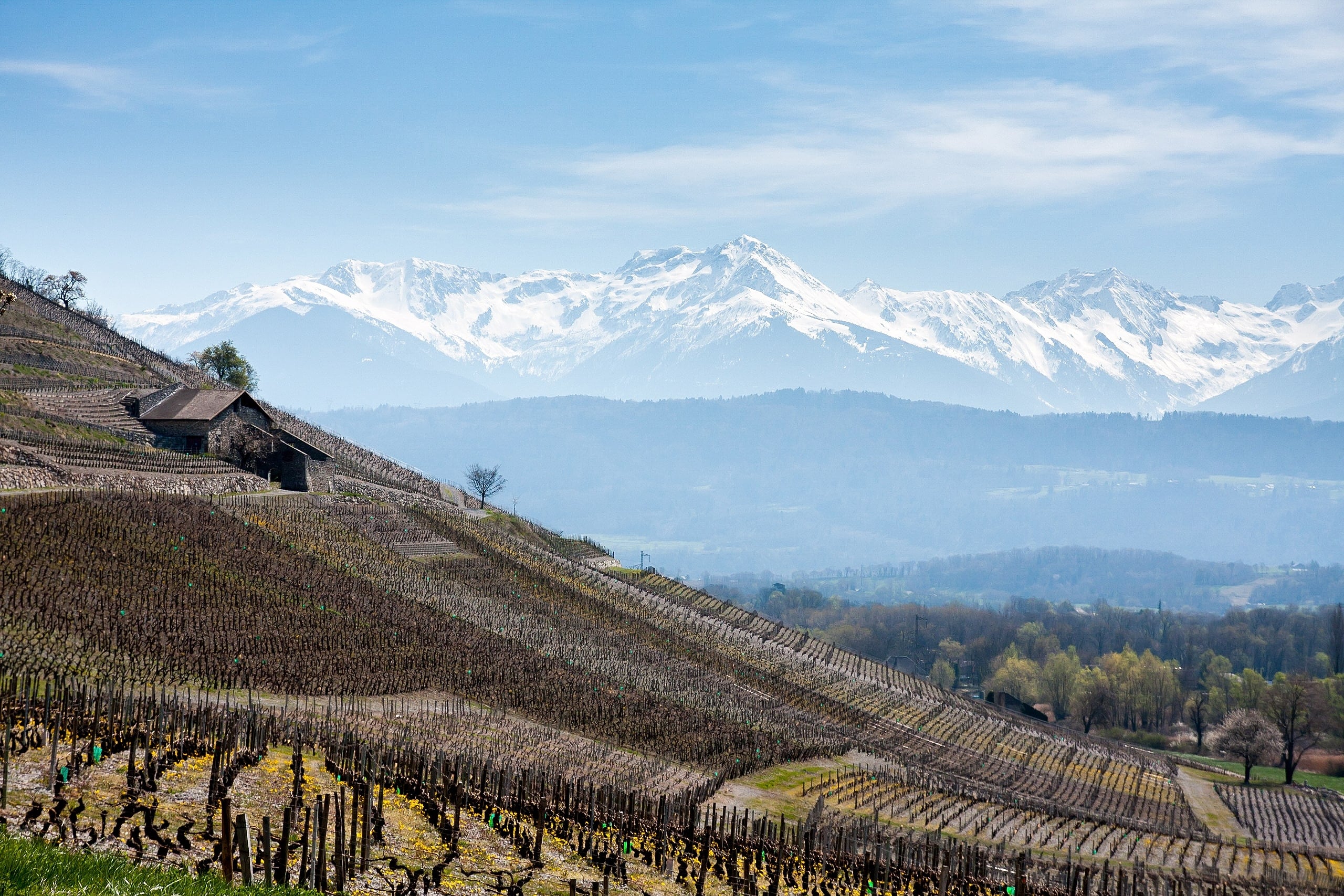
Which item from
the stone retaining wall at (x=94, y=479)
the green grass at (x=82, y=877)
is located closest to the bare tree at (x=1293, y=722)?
the stone retaining wall at (x=94, y=479)

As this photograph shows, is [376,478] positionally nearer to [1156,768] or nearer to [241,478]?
[241,478]

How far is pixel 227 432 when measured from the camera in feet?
266

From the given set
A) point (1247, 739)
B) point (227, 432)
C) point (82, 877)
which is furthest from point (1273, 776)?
point (82, 877)

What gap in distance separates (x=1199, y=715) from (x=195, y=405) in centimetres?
10688

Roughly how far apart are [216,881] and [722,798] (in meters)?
29.4

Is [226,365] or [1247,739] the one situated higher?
[226,365]

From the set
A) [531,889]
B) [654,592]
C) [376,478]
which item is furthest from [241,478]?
[531,889]

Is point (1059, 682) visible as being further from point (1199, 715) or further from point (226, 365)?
point (226, 365)

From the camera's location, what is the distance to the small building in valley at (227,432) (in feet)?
261

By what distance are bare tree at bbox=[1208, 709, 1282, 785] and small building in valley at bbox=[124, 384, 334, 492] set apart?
2947 inches

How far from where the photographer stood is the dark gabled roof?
79.9 m

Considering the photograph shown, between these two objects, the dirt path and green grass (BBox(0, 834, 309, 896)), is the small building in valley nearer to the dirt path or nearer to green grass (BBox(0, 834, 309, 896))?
the dirt path

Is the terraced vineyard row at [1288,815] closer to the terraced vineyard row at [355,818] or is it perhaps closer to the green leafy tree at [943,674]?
the terraced vineyard row at [355,818]

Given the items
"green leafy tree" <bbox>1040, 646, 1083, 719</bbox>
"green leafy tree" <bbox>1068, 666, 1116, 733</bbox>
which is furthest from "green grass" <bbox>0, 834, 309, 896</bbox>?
"green leafy tree" <bbox>1040, 646, 1083, 719</bbox>
